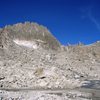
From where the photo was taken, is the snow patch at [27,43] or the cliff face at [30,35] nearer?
the cliff face at [30,35]

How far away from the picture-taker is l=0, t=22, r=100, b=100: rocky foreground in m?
76.3

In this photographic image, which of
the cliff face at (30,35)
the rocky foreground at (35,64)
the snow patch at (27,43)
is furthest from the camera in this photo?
the snow patch at (27,43)

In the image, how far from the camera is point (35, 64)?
8912 cm

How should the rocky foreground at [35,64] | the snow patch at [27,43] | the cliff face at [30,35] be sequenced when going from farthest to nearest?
the snow patch at [27,43], the cliff face at [30,35], the rocky foreground at [35,64]

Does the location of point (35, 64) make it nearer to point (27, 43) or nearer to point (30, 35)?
point (27, 43)

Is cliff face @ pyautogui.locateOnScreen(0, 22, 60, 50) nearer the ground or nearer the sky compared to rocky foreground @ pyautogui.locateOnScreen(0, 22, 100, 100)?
nearer the sky

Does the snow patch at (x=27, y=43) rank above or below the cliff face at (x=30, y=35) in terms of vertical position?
below

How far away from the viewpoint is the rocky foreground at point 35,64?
76.3 m

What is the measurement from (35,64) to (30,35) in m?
44.9

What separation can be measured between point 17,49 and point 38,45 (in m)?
22.7

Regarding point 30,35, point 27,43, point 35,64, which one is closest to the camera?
point 35,64

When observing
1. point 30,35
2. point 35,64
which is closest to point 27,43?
point 30,35

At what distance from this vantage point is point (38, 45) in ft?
405

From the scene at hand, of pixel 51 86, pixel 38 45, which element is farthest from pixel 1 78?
pixel 38 45
